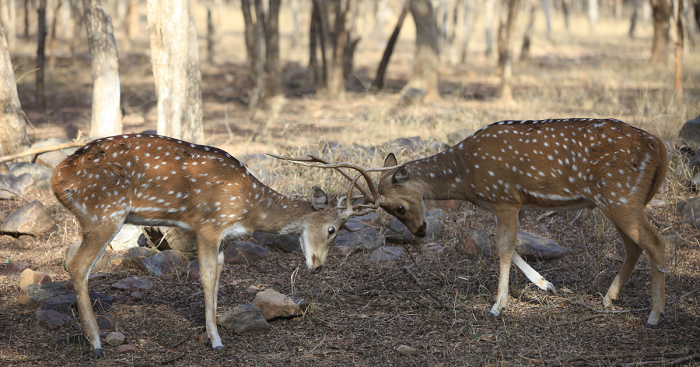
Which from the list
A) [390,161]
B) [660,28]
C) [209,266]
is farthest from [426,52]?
[209,266]

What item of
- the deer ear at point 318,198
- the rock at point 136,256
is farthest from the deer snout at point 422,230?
the rock at point 136,256

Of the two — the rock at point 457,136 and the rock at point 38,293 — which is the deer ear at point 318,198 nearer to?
the rock at point 38,293

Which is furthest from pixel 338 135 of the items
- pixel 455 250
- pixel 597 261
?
pixel 597 261

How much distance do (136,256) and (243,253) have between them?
114 cm

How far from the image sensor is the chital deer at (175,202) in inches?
193

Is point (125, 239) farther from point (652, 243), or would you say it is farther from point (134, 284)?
point (652, 243)

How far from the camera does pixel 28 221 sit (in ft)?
23.8

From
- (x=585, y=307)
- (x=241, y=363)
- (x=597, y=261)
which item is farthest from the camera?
(x=597, y=261)

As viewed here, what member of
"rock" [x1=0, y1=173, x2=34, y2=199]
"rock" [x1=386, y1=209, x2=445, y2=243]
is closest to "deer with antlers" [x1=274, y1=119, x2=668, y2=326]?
"rock" [x1=386, y1=209, x2=445, y2=243]

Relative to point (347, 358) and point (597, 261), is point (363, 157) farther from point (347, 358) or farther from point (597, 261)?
point (347, 358)

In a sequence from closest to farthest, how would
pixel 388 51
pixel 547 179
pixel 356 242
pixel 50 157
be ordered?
pixel 547 179 → pixel 356 242 → pixel 50 157 → pixel 388 51

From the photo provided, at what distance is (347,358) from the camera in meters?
4.92

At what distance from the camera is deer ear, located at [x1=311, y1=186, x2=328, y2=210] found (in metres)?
5.61

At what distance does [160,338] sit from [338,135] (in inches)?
282
